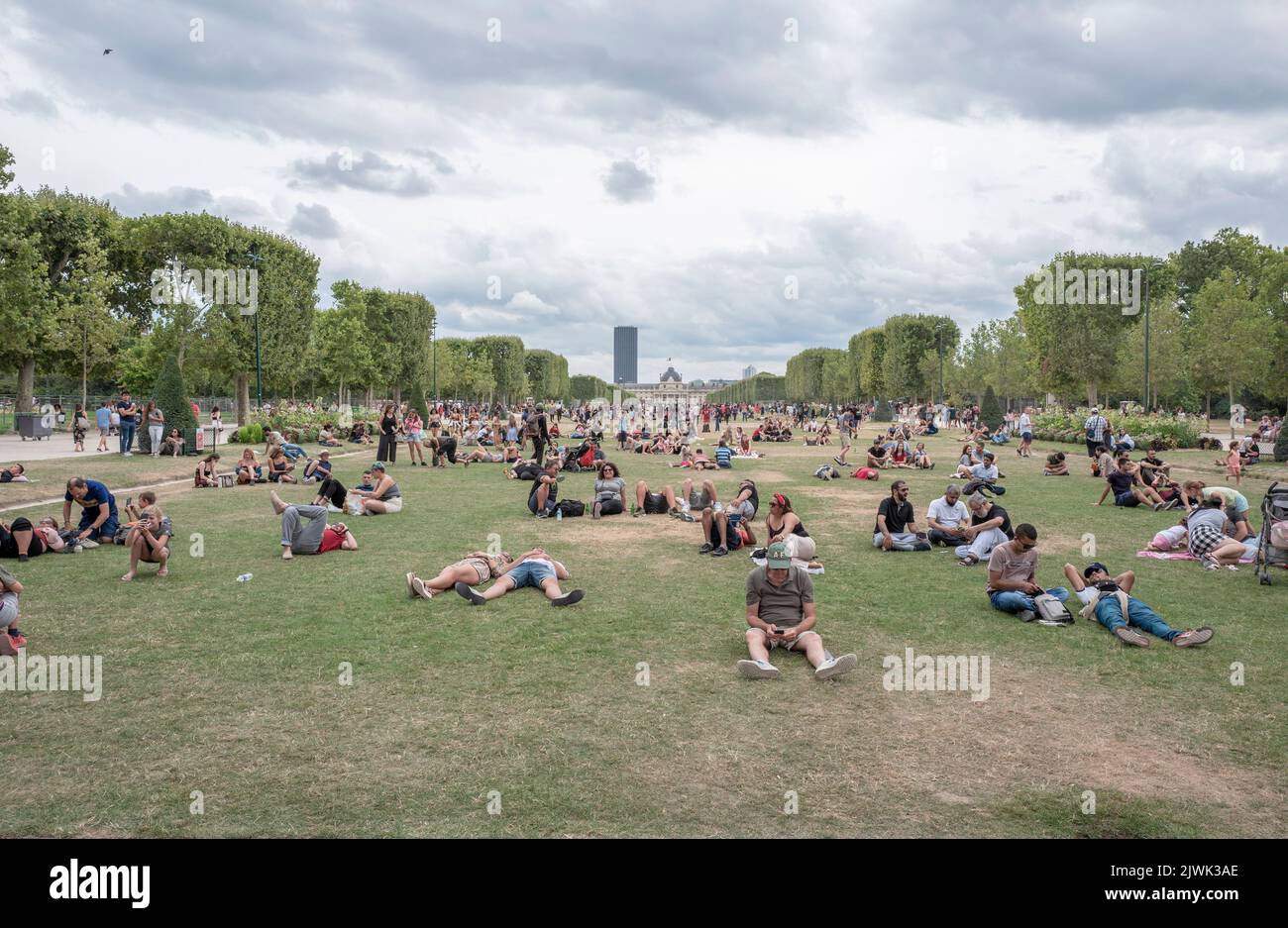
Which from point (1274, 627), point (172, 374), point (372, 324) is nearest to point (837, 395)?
point (372, 324)

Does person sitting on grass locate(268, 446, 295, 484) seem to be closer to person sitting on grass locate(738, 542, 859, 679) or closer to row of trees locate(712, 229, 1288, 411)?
person sitting on grass locate(738, 542, 859, 679)

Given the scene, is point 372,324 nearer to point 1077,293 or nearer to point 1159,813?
point 1077,293

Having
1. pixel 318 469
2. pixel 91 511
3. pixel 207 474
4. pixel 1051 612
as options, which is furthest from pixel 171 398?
pixel 1051 612

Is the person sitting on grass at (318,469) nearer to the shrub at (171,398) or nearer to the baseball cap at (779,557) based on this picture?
the shrub at (171,398)

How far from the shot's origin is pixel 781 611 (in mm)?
7930

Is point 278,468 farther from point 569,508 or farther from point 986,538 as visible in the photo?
point 986,538

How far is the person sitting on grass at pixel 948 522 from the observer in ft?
43.2

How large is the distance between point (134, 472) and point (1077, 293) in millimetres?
54080

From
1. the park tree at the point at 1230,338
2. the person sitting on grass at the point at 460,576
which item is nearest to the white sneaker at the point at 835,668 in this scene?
the person sitting on grass at the point at 460,576

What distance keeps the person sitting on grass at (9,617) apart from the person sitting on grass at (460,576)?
352cm

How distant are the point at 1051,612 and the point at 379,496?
39.1 feet

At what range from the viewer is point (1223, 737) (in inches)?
231

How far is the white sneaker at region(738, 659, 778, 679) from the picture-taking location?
23.2 ft

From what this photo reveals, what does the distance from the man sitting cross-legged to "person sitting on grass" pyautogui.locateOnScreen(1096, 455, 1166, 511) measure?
10.1m
